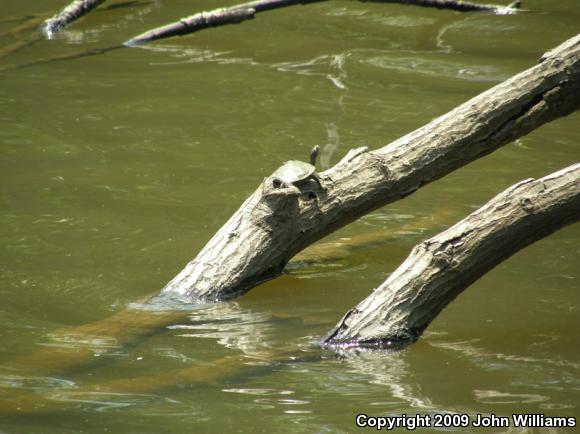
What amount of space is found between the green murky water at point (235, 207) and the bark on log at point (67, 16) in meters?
0.12

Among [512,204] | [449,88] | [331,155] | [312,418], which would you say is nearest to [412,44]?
[449,88]

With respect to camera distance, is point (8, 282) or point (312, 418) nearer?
point (312, 418)

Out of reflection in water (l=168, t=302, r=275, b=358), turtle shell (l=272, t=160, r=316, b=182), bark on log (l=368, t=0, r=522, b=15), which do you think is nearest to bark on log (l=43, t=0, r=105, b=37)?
bark on log (l=368, t=0, r=522, b=15)

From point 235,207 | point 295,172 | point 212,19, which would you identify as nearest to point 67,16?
point 212,19

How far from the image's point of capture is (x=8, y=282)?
4.50 metres

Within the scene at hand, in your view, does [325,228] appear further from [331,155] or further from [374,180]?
[331,155]

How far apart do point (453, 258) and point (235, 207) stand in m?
2.09

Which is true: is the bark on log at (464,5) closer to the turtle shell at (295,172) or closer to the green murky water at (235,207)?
the green murky water at (235,207)

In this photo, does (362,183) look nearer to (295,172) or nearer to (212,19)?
(295,172)

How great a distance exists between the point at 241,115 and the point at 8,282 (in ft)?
10.2

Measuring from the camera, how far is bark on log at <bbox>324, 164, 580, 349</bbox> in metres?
3.69

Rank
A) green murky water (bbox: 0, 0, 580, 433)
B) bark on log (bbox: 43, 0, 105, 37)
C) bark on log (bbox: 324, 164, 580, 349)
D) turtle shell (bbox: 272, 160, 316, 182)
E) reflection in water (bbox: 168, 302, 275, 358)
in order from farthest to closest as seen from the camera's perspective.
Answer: bark on log (bbox: 43, 0, 105, 37) → turtle shell (bbox: 272, 160, 316, 182) → reflection in water (bbox: 168, 302, 275, 358) → bark on log (bbox: 324, 164, 580, 349) → green murky water (bbox: 0, 0, 580, 433)

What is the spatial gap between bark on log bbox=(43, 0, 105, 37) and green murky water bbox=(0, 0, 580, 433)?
0.12 meters

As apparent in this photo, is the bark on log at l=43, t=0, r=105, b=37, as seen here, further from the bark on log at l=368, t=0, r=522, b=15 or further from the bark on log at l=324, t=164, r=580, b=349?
the bark on log at l=324, t=164, r=580, b=349
